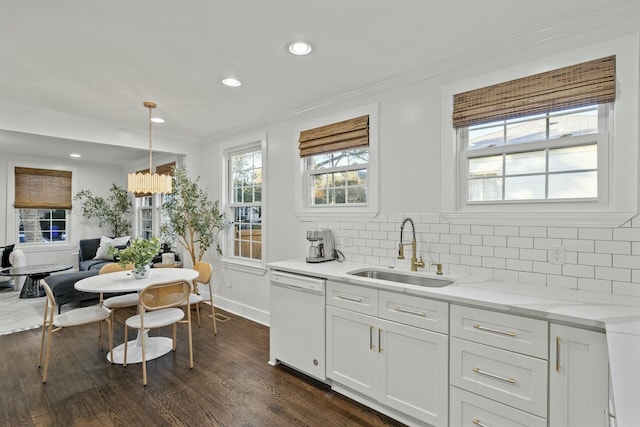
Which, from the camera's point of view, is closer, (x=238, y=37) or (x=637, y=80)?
(x=637, y=80)

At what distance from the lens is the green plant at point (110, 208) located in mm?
7211

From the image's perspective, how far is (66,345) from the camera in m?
3.46

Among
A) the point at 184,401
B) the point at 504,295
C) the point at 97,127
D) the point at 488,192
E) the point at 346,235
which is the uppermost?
the point at 97,127

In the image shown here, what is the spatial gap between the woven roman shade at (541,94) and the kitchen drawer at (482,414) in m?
1.76

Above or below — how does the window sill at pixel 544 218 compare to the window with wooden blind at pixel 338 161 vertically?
below

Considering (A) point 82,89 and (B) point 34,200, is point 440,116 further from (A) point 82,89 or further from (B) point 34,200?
(B) point 34,200

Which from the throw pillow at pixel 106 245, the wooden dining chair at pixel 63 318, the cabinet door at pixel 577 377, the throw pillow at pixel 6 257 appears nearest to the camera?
the cabinet door at pixel 577 377

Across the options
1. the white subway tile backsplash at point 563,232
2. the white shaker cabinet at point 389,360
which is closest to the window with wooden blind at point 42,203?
the white shaker cabinet at point 389,360

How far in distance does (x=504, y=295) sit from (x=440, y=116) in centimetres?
141

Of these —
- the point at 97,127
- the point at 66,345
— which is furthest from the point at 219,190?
the point at 66,345

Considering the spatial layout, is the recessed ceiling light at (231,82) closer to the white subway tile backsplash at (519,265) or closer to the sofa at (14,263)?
the white subway tile backsplash at (519,265)

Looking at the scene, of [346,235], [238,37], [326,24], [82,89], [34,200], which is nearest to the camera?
[326,24]

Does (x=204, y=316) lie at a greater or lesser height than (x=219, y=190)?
lesser

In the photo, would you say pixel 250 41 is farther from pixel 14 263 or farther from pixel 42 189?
pixel 42 189
